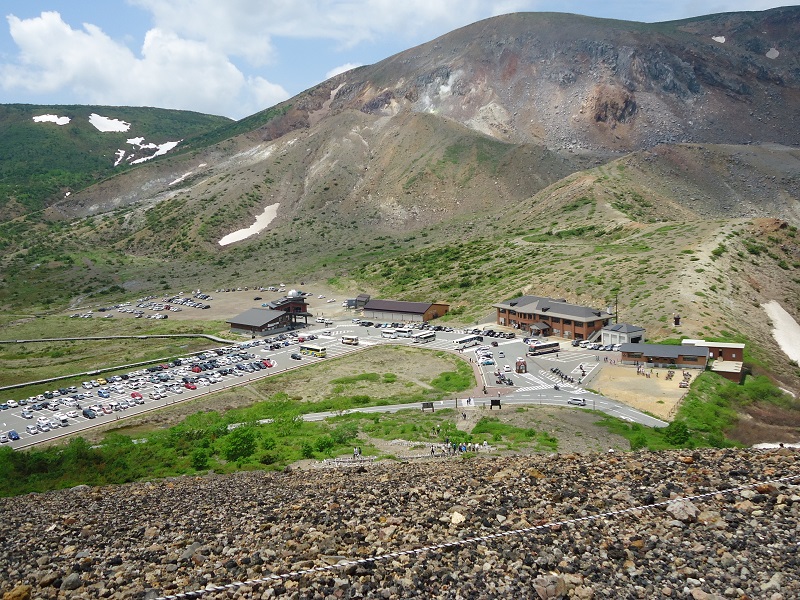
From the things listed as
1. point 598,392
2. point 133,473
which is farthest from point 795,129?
point 133,473

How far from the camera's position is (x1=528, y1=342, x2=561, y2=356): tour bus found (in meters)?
57.6

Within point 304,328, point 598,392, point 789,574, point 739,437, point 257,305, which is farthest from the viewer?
point 257,305

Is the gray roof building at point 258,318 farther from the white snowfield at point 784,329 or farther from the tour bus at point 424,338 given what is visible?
the white snowfield at point 784,329

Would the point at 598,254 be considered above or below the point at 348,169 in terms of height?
below

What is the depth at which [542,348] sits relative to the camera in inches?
2290

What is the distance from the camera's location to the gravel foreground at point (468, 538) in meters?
11.5

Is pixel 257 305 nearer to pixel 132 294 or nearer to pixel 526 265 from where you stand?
pixel 132 294

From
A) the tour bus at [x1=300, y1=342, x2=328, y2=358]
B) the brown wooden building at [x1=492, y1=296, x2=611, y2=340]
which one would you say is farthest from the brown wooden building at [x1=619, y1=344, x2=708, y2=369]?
the tour bus at [x1=300, y1=342, x2=328, y2=358]

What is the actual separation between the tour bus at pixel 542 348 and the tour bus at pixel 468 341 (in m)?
7.15

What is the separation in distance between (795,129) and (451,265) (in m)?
117

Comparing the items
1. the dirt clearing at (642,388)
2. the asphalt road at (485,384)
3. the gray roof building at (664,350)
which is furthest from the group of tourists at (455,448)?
the gray roof building at (664,350)

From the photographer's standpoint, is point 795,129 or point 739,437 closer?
point 739,437

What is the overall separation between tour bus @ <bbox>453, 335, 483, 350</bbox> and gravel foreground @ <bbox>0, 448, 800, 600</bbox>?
145ft

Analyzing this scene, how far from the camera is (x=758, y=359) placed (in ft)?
161
